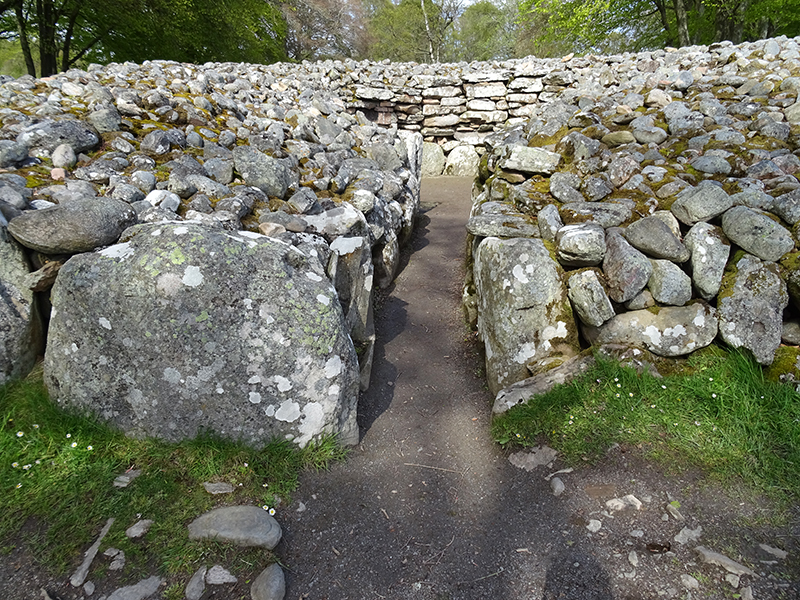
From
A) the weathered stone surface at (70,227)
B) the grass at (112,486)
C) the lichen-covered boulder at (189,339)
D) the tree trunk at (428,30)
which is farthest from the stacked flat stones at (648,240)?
the tree trunk at (428,30)

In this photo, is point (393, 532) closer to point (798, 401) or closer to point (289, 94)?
point (798, 401)

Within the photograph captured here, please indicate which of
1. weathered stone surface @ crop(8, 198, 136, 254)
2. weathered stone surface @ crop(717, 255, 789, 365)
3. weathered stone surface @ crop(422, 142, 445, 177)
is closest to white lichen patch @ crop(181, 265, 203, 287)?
weathered stone surface @ crop(8, 198, 136, 254)

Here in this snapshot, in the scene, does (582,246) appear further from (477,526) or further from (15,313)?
(15,313)

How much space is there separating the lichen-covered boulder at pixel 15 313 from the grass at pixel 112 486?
0.45ft

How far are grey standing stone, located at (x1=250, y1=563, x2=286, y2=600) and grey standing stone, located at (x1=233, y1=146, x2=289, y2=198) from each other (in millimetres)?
3838

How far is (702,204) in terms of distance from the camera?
3.98 metres

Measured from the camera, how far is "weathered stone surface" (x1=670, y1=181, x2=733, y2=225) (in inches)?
155

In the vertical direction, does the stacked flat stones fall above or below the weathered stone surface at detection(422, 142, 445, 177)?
below

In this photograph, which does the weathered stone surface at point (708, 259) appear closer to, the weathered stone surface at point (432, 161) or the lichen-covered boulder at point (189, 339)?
the lichen-covered boulder at point (189, 339)

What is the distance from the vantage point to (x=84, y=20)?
1753 centimetres

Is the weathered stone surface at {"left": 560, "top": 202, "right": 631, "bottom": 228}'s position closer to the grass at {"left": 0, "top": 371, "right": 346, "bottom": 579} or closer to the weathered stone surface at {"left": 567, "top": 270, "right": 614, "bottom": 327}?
the weathered stone surface at {"left": 567, "top": 270, "right": 614, "bottom": 327}

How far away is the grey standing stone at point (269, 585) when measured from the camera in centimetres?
250

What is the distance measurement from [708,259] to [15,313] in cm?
555

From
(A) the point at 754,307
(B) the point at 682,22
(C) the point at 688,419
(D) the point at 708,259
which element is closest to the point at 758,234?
(D) the point at 708,259
